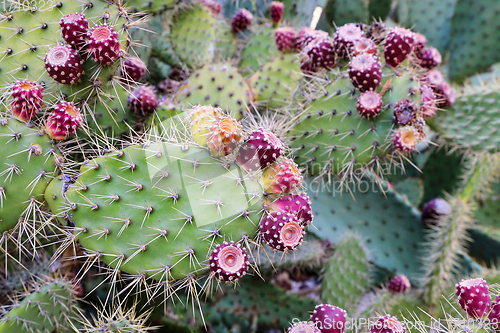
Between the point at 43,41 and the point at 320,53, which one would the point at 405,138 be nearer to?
the point at 320,53

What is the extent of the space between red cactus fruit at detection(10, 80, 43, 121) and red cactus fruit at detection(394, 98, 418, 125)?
1.22 meters

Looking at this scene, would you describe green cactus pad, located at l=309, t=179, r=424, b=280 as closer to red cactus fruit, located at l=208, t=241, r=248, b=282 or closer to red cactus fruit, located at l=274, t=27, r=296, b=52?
red cactus fruit, located at l=274, t=27, r=296, b=52

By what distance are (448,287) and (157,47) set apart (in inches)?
77.8

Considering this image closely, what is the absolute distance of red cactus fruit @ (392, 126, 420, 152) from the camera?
1.26 metres

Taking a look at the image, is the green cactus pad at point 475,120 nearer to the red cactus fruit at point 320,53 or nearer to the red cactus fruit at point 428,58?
the red cactus fruit at point 428,58

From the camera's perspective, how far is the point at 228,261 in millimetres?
866

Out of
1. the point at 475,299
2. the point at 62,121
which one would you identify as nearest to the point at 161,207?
the point at 62,121

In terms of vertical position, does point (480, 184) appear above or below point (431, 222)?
above

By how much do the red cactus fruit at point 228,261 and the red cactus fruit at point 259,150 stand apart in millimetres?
235

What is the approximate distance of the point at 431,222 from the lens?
6.55 feet

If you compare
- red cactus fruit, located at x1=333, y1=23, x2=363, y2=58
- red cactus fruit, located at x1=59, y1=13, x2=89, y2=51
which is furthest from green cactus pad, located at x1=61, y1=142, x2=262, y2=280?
red cactus fruit, located at x1=333, y1=23, x2=363, y2=58

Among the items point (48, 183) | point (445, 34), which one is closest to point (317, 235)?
point (48, 183)

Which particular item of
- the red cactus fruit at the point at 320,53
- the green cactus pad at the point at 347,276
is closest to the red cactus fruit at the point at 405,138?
the red cactus fruit at the point at 320,53

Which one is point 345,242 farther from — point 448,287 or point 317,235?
point 448,287
